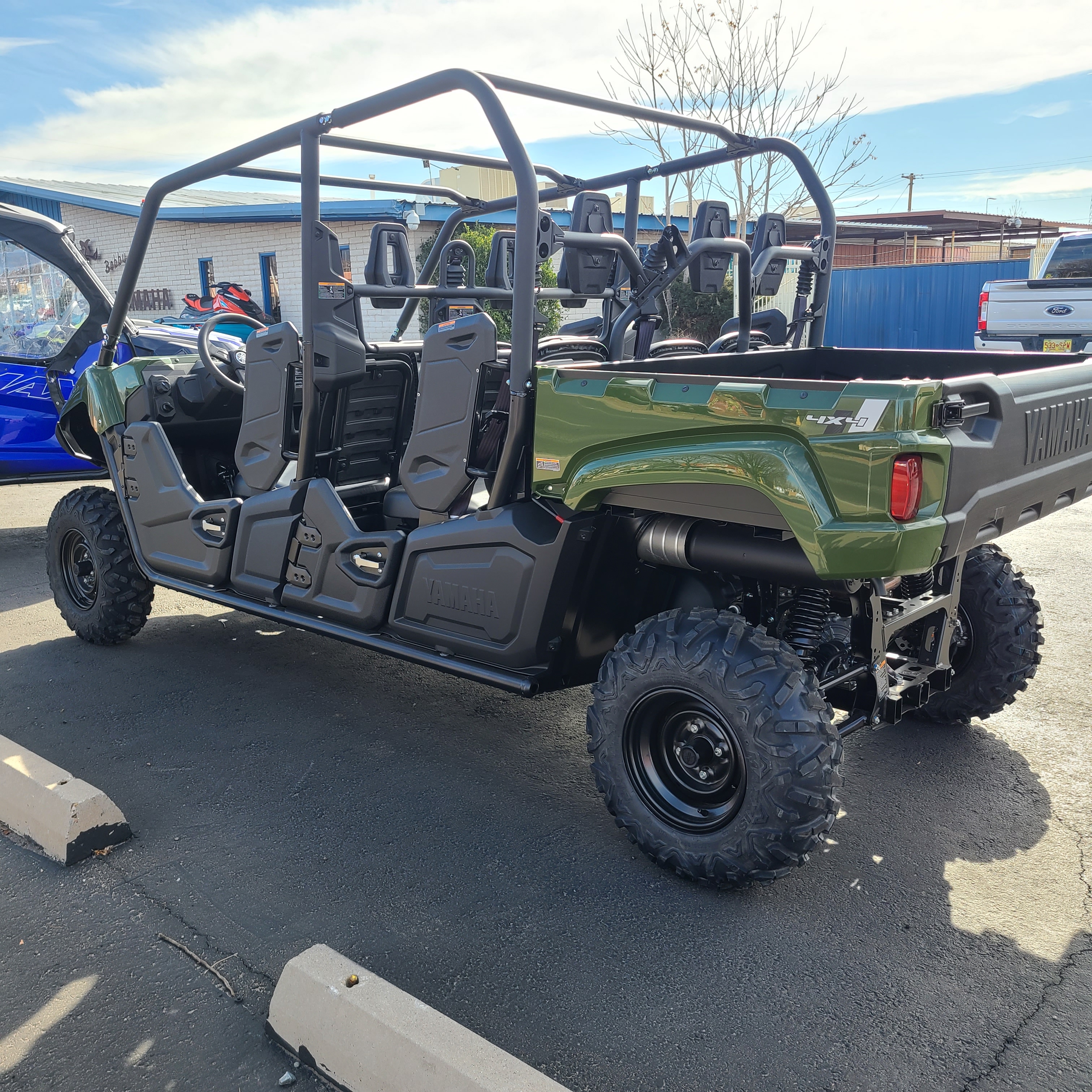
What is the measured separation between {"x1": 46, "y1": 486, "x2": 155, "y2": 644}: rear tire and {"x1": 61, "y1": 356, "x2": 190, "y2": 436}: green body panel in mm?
394

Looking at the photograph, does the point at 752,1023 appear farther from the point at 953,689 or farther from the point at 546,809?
the point at 953,689

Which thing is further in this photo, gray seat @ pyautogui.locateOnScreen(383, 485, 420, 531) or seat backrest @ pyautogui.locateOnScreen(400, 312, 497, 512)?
gray seat @ pyautogui.locateOnScreen(383, 485, 420, 531)

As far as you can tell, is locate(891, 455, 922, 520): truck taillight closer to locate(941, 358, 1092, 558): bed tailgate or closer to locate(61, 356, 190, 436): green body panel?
locate(941, 358, 1092, 558): bed tailgate

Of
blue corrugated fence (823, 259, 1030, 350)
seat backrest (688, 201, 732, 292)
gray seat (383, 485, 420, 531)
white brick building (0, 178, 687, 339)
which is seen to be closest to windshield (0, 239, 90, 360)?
gray seat (383, 485, 420, 531)

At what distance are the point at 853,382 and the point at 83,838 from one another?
261cm

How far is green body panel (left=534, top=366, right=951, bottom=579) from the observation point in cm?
242

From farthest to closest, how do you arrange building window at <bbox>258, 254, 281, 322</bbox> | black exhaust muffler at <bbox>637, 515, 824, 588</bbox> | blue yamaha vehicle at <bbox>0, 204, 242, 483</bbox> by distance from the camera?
building window at <bbox>258, 254, 281, 322</bbox> → blue yamaha vehicle at <bbox>0, 204, 242, 483</bbox> → black exhaust muffler at <bbox>637, 515, 824, 588</bbox>

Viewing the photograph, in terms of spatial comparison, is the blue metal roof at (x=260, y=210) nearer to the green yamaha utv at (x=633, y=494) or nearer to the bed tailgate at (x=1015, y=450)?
the green yamaha utv at (x=633, y=494)

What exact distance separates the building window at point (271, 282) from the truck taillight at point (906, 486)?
19016mm

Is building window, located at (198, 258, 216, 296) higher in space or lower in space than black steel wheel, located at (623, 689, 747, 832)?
higher

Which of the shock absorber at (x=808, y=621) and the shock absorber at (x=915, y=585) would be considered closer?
the shock absorber at (x=915, y=585)

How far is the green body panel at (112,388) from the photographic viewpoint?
479 cm

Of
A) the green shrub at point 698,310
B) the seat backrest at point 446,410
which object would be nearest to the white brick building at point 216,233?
the green shrub at point 698,310

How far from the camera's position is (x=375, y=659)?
4.94 meters
